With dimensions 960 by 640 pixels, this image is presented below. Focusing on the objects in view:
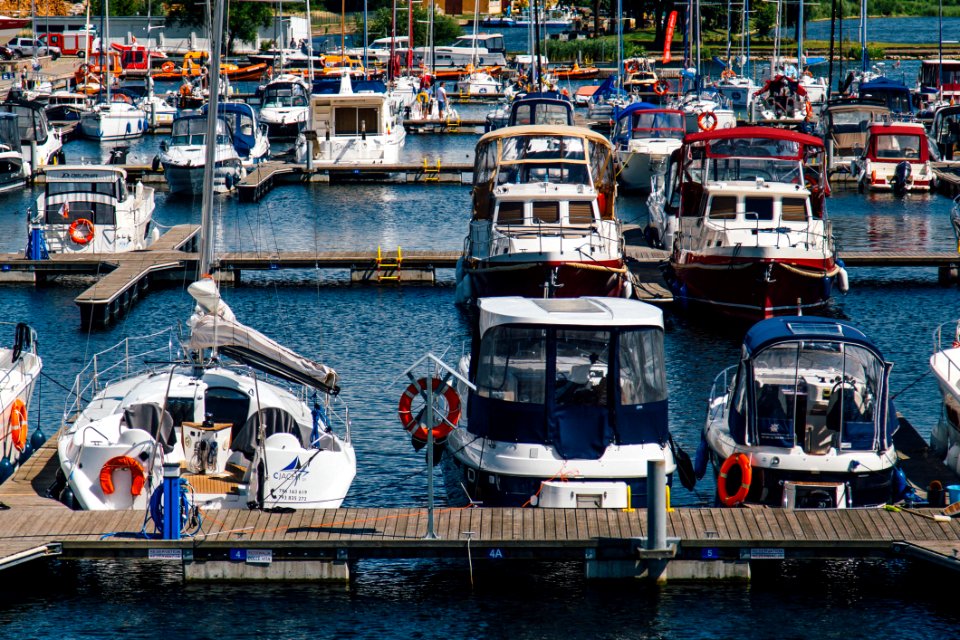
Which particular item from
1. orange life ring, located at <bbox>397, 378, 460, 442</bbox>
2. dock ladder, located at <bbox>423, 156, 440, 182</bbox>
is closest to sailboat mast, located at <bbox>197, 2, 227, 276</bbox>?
orange life ring, located at <bbox>397, 378, 460, 442</bbox>

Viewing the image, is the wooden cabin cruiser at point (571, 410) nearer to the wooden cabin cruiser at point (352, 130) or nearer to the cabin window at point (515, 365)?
the cabin window at point (515, 365)

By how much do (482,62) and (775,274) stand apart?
8132 cm

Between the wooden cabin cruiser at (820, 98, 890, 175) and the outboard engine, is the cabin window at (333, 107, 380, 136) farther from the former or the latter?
the outboard engine

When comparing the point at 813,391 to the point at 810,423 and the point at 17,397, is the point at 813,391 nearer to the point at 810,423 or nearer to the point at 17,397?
the point at 810,423

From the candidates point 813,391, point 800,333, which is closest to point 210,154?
point 800,333

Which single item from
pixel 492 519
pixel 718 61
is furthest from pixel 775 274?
pixel 718 61

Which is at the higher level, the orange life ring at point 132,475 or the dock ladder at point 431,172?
the dock ladder at point 431,172

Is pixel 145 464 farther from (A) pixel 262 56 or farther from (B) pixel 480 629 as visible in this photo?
(A) pixel 262 56

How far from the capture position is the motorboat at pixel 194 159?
2151 inches

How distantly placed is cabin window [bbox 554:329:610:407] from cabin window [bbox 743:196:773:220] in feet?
54.1

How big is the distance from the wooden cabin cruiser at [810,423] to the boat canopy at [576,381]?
133cm

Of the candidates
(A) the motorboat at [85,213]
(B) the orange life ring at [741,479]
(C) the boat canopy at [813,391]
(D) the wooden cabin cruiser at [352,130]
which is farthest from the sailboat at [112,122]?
(B) the orange life ring at [741,479]

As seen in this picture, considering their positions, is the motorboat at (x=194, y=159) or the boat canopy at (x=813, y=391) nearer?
the boat canopy at (x=813, y=391)

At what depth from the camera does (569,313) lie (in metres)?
20.6
